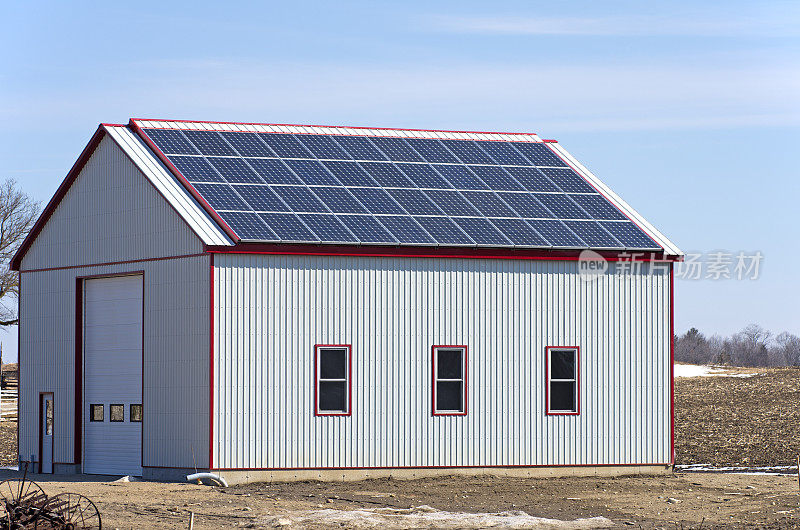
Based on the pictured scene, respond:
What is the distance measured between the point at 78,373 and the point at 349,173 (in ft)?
25.6

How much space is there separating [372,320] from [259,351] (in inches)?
99.6

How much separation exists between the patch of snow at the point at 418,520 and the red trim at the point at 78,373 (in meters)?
9.88

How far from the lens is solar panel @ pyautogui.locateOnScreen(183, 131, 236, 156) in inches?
1160

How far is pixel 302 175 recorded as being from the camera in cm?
2934

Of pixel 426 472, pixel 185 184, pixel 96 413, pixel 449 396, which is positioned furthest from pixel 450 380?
pixel 96 413

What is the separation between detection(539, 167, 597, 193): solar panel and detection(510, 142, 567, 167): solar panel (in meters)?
0.33

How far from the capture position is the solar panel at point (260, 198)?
89.5 feet

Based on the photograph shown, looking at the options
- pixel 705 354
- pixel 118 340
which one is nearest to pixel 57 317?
pixel 118 340

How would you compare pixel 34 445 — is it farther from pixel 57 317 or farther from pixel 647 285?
pixel 647 285

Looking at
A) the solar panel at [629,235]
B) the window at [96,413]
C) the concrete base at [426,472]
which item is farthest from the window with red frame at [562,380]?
the window at [96,413]

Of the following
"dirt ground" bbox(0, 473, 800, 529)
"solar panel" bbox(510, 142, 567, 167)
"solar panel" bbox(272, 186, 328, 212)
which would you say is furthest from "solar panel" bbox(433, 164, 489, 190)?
"dirt ground" bbox(0, 473, 800, 529)

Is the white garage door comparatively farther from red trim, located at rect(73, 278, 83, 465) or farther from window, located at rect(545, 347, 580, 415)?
window, located at rect(545, 347, 580, 415)

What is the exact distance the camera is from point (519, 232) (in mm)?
28719

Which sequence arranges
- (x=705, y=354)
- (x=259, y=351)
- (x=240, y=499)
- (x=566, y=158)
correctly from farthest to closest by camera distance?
1. (x=705, y=354)
2. (x=566, y=158)
3. (x=259, y=351)
4. (x=240, y=499)
